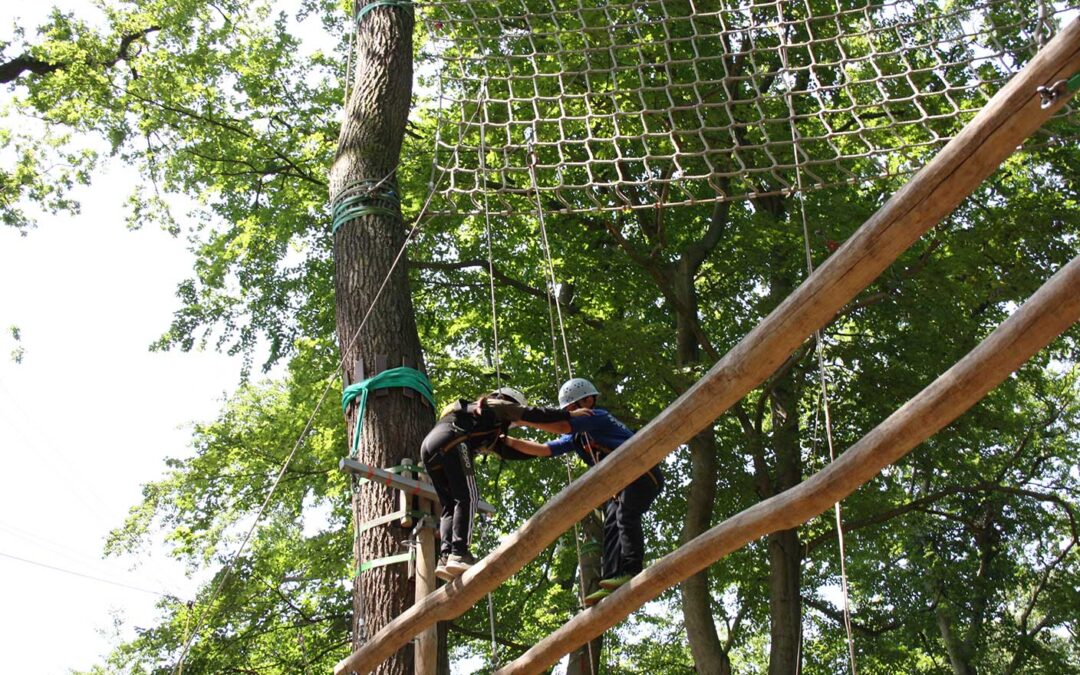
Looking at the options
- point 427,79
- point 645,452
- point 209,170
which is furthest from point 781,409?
point 645,452

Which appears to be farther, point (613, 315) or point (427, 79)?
point (613, 315)

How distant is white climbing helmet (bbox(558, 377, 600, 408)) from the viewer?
15.2ft

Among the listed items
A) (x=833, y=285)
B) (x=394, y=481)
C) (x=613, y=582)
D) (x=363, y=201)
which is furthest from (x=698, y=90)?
(x=833, y=285)

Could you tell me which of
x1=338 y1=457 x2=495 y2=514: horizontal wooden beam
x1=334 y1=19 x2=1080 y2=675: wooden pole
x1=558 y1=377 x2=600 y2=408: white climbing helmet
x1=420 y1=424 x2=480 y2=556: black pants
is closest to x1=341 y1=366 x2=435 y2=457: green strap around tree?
x1=338 y1=457 x2=495 y2=514: horizontal wooden beam

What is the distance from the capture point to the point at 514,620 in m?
11.0

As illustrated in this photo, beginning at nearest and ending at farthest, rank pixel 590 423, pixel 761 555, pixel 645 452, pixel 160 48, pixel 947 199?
pixel 947 199 → pixel 645 452 → pixel 590 423 → pixel 761 555 → pixel 160 48

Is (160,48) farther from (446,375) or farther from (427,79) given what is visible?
(446,375)

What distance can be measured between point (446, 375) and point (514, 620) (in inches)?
99.9

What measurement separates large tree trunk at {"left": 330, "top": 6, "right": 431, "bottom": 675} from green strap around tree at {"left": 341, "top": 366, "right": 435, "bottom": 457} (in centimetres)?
4

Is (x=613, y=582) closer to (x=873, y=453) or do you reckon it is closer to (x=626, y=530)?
(x=626, y=530)

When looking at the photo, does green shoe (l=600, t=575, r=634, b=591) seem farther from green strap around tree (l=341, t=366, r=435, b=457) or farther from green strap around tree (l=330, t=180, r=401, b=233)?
green strap around tree (l=330, t=180, r=401, b=233)

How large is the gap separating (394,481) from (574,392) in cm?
88

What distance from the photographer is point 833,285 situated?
304 cm

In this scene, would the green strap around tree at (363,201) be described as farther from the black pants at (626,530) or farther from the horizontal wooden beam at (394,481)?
the black pants at (626,530)
